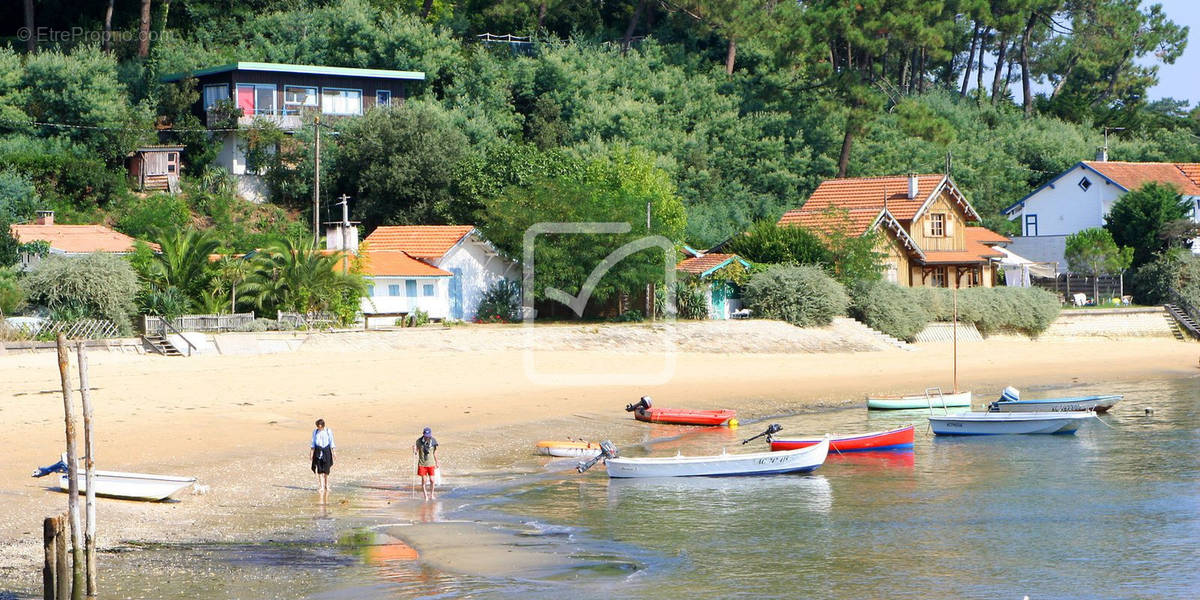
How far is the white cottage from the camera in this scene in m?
46.7

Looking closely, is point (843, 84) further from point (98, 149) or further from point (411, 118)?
point (98, 149)

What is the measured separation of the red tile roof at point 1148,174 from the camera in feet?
232

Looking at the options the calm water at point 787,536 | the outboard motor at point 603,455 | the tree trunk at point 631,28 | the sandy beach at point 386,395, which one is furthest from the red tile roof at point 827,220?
the outboard motor at point 603,455

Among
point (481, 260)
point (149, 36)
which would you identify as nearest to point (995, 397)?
point (481, 260)

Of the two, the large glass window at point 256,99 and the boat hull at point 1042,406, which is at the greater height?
the large glass window at point 256,99

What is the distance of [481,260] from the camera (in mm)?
49562

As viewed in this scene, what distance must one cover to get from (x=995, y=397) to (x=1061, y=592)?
2364 cm

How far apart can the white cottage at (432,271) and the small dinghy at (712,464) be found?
835 inches

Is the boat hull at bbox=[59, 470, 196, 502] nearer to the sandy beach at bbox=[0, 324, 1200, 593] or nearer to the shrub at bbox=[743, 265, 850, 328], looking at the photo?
the sandy beach at bbox=[0, 324, 1200, 593]

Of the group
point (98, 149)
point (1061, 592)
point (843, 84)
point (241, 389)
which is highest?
point (843, 84)

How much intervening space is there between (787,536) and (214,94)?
162ft

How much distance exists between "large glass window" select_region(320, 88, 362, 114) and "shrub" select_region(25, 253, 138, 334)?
2656 cm

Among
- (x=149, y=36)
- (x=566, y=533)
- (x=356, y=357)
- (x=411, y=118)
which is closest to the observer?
(x=566, y=533)

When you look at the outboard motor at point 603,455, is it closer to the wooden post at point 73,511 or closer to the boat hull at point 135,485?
the boat hull at point 135,485
